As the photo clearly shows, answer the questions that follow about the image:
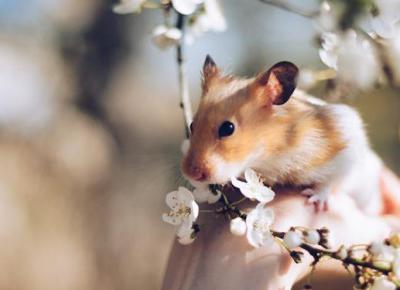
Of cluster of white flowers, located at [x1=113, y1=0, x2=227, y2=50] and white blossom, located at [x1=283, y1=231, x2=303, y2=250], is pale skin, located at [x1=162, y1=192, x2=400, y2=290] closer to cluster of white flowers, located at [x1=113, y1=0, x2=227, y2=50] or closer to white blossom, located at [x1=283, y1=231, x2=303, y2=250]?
white blossom, located at [x1=283, y1=231, x2=303, y2=250]

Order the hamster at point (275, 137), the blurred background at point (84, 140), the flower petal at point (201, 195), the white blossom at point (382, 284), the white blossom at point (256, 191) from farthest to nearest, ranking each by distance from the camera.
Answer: the blurred background at point (84, 140)
the hamster at point (275, 137)
the flower petal at point (201, 195)
the white blossom at point (256, 191)
the white blossom at point (382, 284)

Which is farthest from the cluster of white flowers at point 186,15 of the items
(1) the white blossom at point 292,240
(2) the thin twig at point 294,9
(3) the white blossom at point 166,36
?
(1) the white blossom at point 292,240

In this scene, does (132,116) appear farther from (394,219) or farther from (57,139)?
(394,219)

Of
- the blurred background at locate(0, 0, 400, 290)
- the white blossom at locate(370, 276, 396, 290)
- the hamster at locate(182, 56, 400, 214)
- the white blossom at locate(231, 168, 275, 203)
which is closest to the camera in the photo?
the white blossom at locate(370, 276, 396, 290)

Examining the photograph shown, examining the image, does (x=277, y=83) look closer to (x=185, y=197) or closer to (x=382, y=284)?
(x=185, y=197)

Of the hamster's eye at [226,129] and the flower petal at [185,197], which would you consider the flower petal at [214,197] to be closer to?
the flower petal at [185,197]

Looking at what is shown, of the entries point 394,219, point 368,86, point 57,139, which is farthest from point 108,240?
point 368,86

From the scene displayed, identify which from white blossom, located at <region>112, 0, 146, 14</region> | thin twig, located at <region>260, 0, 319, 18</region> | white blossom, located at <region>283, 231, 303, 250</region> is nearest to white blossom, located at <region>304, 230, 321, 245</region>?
white blossom, located at <region>283, 231, 303, 250</region>
